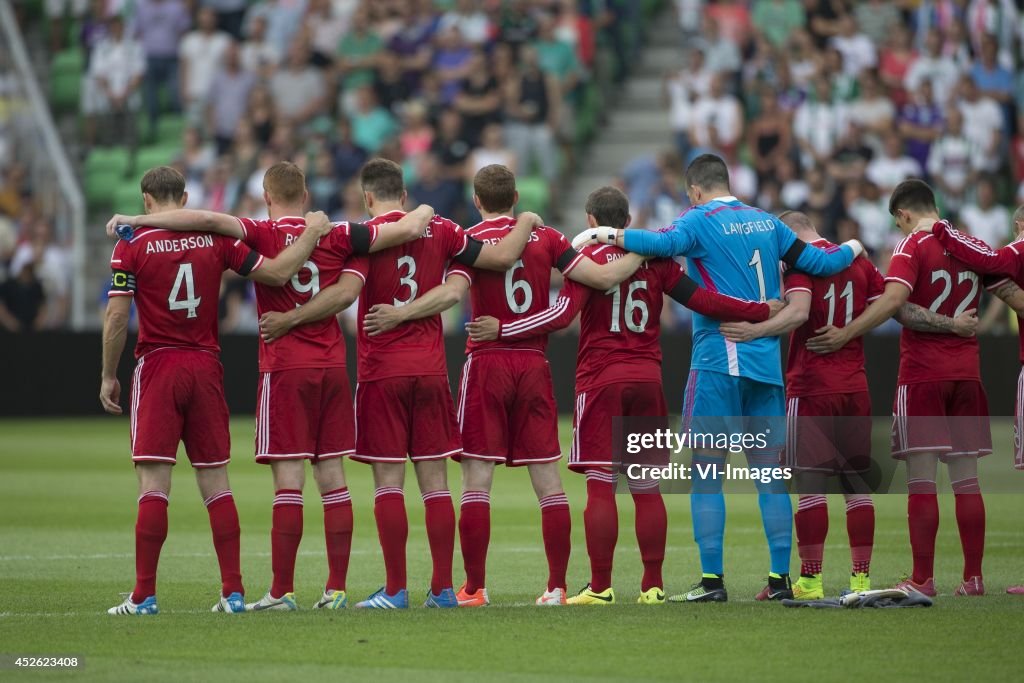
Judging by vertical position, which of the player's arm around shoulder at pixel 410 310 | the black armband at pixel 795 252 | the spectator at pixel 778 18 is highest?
the spectator at pixel 778 18

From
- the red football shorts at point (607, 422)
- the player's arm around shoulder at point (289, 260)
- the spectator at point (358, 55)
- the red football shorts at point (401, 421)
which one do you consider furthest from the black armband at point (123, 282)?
the spectator at point (358, 55)

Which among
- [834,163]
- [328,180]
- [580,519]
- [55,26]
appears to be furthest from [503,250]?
[55,26]

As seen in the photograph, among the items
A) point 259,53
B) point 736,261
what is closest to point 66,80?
point 259,53

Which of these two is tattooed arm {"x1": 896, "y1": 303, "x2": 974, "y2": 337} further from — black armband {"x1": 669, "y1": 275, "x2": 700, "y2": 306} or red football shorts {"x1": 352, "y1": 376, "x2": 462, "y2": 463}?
red football shorts {"x1": 352, "y1": 376, "x2": 462, "y2": 463}

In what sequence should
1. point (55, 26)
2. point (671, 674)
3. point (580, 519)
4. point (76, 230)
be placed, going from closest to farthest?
point (671, 674), point (580, 519), point (76, 230), point (55, 26)

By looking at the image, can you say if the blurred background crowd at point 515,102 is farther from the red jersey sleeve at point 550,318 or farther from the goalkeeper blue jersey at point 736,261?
the red jersey sleeve at point 550,318

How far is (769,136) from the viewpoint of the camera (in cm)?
2327

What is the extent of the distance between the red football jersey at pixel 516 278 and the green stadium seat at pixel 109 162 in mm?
18841

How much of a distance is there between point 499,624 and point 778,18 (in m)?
18.5

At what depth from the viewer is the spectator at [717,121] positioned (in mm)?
23594

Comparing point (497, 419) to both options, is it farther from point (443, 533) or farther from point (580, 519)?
point (580, 519)

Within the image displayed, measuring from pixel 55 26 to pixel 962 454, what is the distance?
2355 centimetres

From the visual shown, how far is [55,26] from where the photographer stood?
2947cm

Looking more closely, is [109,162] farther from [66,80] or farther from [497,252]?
[497,252]
